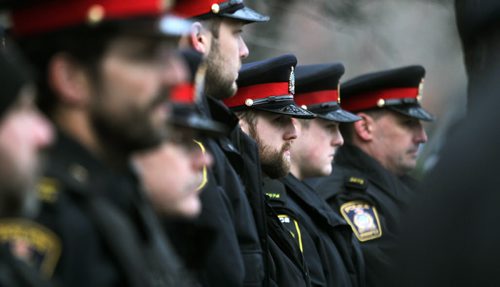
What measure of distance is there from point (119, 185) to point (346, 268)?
3904 millimetres

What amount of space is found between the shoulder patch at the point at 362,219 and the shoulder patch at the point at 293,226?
87 cm

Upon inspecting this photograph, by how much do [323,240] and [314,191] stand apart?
377 millimetres

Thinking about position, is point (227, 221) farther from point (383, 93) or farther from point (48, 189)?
point (383, 93)

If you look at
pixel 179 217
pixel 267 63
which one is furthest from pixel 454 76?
pixel 179 217

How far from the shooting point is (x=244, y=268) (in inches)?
222

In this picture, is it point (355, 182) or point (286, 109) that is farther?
point (355, 182)

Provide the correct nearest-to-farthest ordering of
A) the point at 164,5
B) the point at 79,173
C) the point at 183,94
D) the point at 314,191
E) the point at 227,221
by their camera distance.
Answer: the point at 79,173
the point at 164,5
the point at 183,94
the point at 227,221
the point at 314,191

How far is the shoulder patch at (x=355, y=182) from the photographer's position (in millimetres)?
8023

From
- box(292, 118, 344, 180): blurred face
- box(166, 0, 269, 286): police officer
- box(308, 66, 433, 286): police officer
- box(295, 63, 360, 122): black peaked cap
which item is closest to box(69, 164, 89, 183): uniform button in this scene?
box(166, 0, 269, 286): police officer

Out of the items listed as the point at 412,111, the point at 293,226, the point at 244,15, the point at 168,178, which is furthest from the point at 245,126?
the point at 168,178

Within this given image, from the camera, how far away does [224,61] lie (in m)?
5.92

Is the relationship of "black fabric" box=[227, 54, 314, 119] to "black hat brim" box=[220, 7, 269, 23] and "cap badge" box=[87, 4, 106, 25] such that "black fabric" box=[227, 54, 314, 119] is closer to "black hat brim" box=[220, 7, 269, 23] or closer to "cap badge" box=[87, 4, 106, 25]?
"black hat brim" box=[220, 7, 269, 23]

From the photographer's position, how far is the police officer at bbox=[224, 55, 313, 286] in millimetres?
6656

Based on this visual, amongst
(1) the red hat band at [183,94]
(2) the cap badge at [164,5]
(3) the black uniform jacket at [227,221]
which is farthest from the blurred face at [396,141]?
(2) the cap badge at [164,5]
